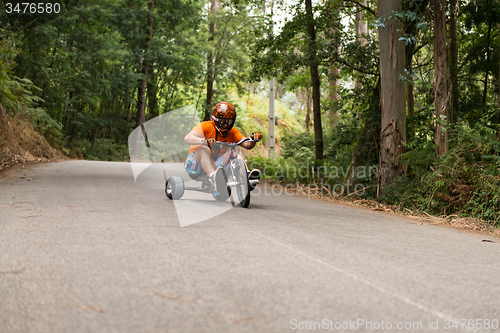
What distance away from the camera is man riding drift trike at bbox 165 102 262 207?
7398 millimetres

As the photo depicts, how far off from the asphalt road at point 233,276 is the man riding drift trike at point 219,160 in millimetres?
1411

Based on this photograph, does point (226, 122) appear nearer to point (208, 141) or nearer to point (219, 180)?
point (208, 141)

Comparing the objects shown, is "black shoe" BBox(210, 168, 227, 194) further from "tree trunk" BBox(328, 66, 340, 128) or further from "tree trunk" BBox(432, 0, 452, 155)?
"tree trunk" BBox(328, 66, 340, 128)

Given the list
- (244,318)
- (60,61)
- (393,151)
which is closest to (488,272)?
(244,318)

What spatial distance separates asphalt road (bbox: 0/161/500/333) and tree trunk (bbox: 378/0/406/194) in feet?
13.1

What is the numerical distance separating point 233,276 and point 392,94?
8.07m

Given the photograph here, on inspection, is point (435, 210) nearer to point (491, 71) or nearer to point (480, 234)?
point (480, 234)

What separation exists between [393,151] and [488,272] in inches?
248

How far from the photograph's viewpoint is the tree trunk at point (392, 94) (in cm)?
987

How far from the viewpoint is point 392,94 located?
32.5 feet

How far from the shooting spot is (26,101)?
19.8m

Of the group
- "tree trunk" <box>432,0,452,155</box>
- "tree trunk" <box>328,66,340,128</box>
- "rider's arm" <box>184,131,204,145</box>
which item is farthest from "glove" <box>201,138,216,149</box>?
"tree trunk" <box>328,66,340,128</box>

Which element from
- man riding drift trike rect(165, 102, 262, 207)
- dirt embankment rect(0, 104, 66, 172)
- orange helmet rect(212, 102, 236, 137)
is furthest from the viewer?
dirt embankment rect(0, 104, 66, 172)

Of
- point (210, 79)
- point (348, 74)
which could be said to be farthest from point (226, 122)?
point (210, 79)
